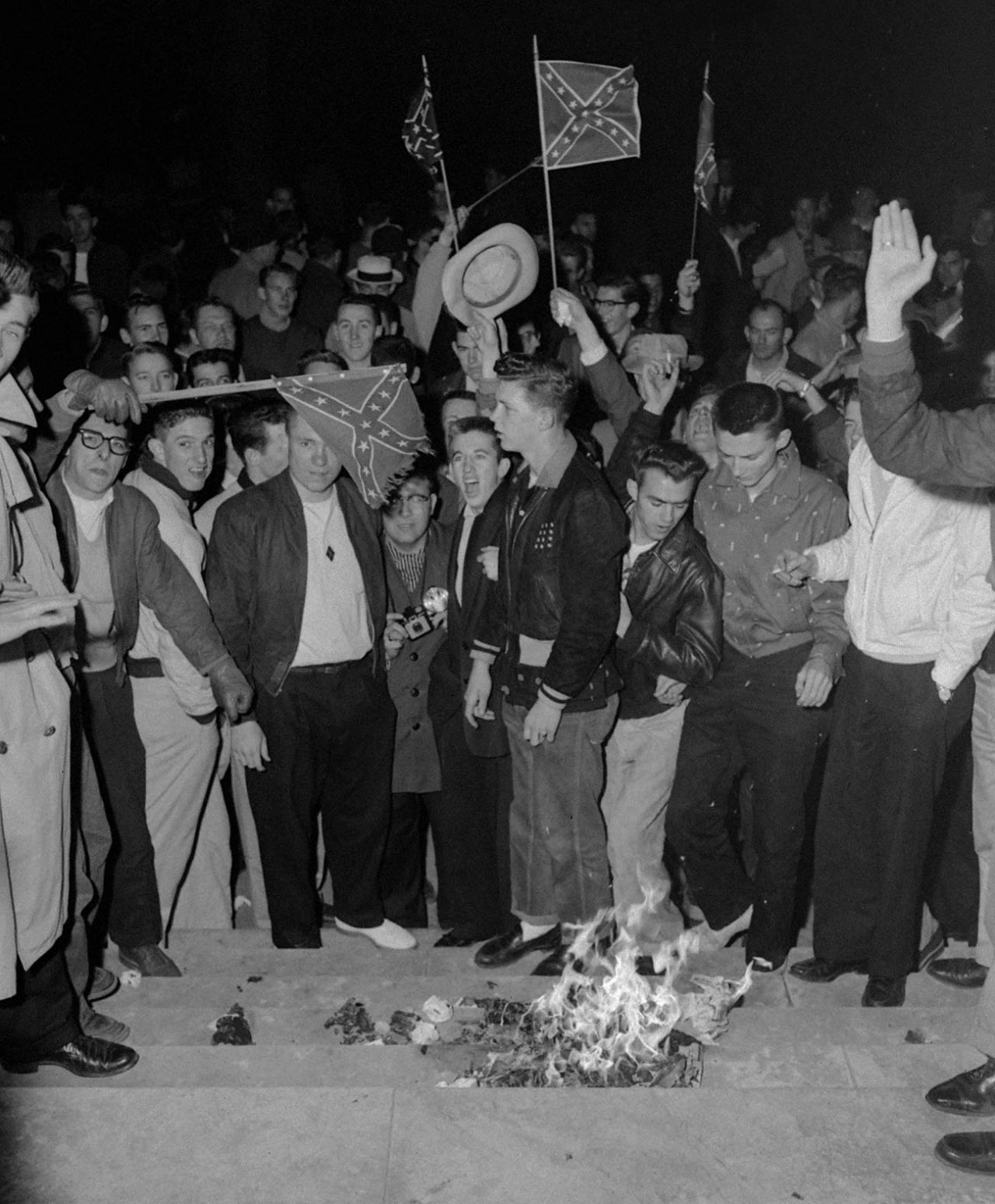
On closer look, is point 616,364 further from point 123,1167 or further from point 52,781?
point 123,1167

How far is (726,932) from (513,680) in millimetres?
1416

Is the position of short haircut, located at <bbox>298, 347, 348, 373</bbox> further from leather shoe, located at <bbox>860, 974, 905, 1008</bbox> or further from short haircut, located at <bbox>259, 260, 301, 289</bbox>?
leather shoe, located at <bbox>860, 974, 905, 1008</bbox>

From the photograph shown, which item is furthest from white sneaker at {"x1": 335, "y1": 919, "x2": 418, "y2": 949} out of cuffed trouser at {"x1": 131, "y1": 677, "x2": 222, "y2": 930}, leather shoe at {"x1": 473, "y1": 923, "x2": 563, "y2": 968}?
cuffed trouser at {"x1": 131, "y1": 677, "x2": 222, "y2": 930}

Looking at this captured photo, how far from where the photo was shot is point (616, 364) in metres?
6.04

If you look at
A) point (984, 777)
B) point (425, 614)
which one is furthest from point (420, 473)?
point (984, 777)

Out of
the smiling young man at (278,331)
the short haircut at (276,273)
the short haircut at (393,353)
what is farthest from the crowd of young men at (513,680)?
the short haircut at (276,273)

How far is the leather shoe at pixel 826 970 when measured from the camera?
5.04m

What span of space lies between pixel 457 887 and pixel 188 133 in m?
12.4

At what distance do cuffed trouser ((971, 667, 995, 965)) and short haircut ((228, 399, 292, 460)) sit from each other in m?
3.03

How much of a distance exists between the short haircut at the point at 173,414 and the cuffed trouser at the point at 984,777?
327 centimetres

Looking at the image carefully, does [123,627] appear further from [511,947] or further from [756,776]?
[756,776]

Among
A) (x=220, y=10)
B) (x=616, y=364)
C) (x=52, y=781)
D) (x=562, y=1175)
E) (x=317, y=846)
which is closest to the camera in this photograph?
(x=562, y=1175)

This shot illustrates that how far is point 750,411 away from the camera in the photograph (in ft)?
16.2

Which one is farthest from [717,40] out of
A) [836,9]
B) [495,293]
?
[495,293]
